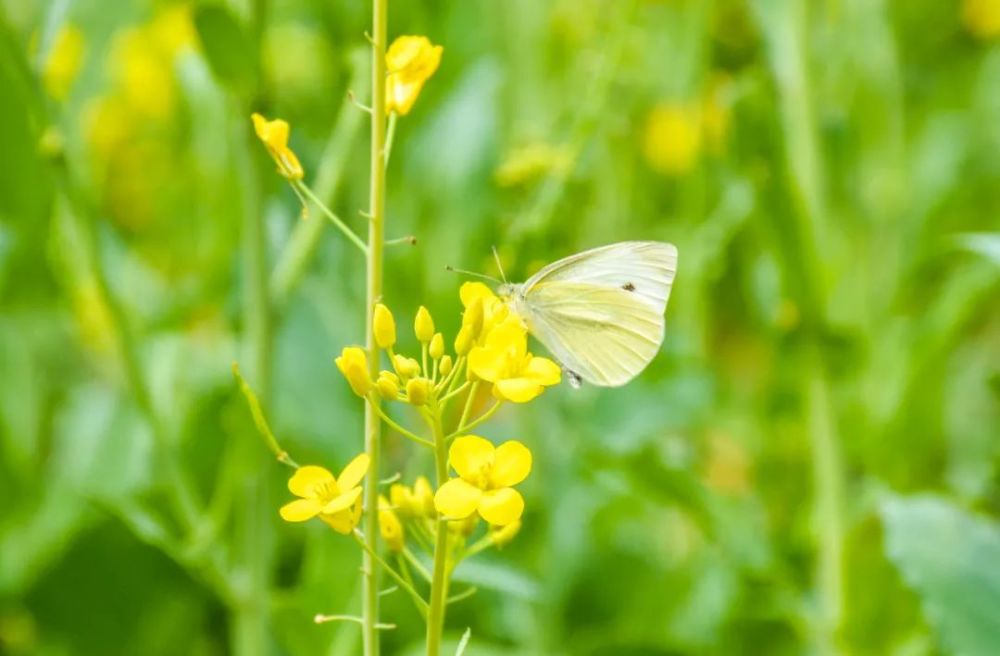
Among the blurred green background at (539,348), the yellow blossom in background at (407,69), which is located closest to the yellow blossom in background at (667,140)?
the blurred green background at (539,348)

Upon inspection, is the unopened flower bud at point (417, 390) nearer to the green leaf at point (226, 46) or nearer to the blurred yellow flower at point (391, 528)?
the blurred yellow flower at point (391, 528)

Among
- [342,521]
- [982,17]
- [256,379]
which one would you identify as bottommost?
[256,379]

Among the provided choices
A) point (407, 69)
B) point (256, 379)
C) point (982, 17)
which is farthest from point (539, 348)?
point (982, 17)

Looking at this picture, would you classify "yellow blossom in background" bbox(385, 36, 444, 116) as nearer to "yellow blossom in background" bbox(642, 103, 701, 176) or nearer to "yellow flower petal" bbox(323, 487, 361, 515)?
"yellow flower petal" bbox(323, 487, 361, 515)

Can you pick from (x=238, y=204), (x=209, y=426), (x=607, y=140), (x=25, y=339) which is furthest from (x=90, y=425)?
(x=607, y=140)

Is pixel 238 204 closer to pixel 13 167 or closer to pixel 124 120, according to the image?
pixel 13 167

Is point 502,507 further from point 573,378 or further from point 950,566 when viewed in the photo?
point 950,566
